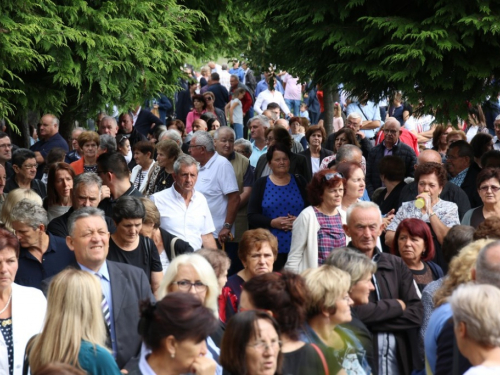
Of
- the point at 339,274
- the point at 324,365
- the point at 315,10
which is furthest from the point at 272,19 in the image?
the point at 324,365

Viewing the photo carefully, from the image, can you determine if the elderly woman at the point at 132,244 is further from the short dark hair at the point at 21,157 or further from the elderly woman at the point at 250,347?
the short dark hair at the point at 21,157

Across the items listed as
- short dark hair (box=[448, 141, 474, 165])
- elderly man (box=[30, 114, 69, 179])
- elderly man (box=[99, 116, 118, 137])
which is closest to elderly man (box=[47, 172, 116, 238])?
elderly man (box=[30, 114, 69, 179])

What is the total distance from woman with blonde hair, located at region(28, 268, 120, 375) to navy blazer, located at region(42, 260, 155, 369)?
975 mm

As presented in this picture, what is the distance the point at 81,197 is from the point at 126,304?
272cm

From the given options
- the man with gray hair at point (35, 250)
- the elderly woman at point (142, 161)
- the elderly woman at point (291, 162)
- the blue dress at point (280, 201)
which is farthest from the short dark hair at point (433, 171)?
the elderly woman at point (142, 161)

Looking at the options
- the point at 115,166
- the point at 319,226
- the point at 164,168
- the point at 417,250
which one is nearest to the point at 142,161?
the point at 164,168

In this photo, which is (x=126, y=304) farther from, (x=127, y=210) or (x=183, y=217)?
(x=183, y=217)

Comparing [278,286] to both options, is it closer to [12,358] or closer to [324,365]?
[324,365]

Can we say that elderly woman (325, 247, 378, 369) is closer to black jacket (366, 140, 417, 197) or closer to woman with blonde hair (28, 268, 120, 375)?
woman with blonde hair (28, 268, 120, 375)

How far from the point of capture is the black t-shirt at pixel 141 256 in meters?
7.67

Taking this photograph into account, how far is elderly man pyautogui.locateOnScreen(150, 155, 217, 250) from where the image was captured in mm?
9445

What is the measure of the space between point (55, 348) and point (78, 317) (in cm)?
21

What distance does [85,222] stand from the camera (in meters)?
6.79

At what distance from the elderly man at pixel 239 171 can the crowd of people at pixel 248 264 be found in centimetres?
2
